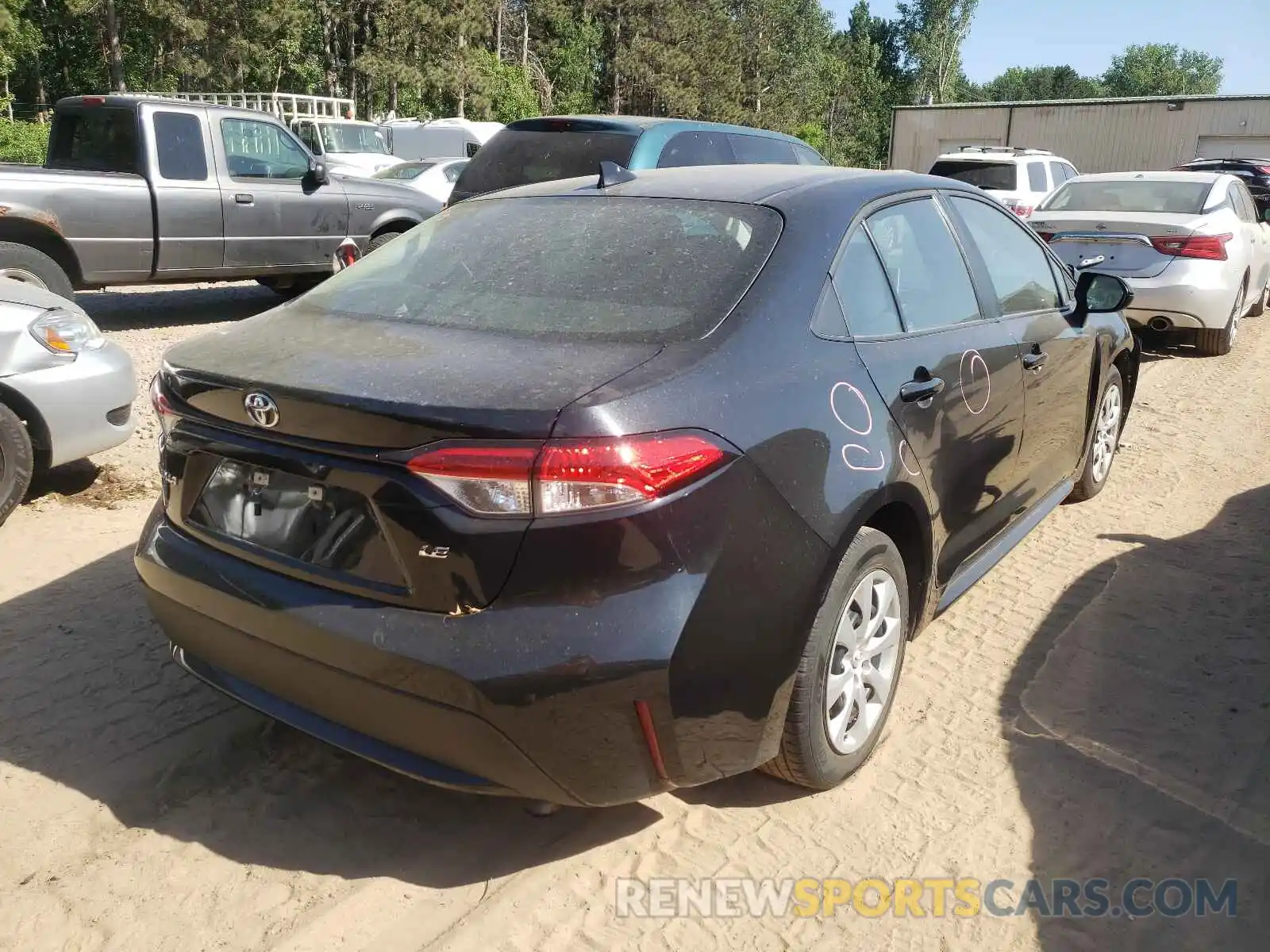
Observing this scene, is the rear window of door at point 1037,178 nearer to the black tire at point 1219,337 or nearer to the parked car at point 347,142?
the black tire at point 1219,337

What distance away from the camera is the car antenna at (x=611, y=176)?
337 centimetres

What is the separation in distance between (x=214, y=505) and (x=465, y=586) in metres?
0.83

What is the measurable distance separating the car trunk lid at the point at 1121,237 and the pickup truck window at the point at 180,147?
22.7 ft

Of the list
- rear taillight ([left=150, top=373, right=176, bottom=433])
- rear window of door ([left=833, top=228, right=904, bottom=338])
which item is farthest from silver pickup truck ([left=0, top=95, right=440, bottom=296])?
rear window of door ([left=833, top=228, right=904, bottom=338])

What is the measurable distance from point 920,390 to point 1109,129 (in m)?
33.0

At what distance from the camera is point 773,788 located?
2.91 m

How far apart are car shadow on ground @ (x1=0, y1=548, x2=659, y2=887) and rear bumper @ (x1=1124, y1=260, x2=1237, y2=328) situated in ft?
23.3

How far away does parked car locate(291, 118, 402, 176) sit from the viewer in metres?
19.6

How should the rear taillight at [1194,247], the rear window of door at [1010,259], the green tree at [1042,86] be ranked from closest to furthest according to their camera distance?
the rear window of door at [1010,259], the rear taillight at [1194,247], the green tree at [1042,86]

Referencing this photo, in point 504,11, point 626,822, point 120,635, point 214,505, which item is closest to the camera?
point 214,505

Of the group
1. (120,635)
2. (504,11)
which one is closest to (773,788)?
(120,635)

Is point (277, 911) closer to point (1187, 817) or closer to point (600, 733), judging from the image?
point (600, 733)

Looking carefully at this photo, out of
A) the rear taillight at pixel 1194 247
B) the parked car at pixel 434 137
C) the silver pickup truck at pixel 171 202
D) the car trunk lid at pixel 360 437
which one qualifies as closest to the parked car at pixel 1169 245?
the rear taillight at pixel 1194 247

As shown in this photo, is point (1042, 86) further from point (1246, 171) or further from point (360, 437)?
point (360, 437)
